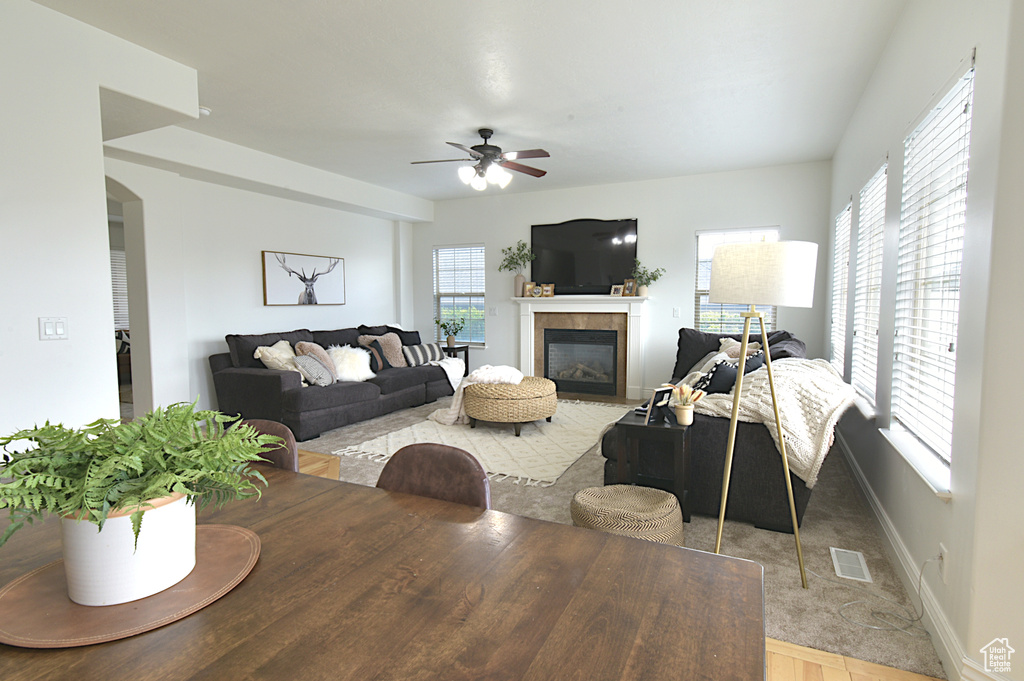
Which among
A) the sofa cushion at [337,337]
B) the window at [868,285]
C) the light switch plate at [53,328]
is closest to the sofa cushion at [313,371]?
the sofa cushion at [337,337]

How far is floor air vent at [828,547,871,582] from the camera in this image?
7.39 ft

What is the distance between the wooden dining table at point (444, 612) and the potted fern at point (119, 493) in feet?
0.34

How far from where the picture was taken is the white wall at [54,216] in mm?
2500

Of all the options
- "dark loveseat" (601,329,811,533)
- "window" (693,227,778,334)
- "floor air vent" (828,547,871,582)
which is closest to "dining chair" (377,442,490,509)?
"dark loveseat" (601,329,811,533)

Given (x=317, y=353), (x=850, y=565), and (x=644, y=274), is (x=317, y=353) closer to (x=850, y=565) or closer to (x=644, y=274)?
(x=644, y=274)

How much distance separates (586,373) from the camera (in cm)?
680

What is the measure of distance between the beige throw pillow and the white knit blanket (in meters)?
4.03

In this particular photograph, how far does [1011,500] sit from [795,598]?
2.97 feet

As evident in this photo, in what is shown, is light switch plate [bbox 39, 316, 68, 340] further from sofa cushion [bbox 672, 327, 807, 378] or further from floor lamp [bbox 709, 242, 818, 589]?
sofa cushion [bbox 672, 327, 807, 378]

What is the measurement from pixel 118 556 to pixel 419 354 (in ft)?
18.1

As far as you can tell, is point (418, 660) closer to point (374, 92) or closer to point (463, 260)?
point (374, 92)

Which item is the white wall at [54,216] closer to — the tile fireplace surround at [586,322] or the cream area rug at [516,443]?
the cream area rug at [516,443]

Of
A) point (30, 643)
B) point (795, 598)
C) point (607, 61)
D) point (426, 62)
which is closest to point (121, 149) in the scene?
point (426, 62)

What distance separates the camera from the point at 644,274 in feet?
20.7
